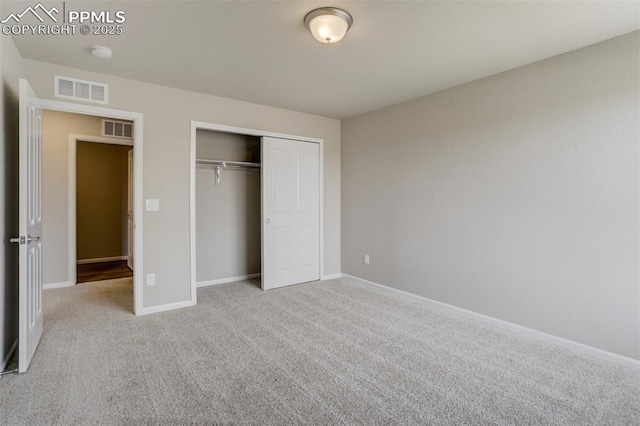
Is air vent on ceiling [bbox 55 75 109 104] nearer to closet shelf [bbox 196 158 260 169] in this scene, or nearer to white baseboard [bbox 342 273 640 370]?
closet shelf [bbox 196 158 260 169]

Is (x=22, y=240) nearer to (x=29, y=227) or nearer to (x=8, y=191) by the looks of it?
(x=29, y=227)

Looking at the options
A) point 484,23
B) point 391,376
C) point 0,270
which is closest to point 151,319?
point 0,270

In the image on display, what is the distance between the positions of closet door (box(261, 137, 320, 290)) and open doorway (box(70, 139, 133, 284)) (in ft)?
10.6

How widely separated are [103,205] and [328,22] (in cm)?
627

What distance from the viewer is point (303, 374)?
7.55 feet

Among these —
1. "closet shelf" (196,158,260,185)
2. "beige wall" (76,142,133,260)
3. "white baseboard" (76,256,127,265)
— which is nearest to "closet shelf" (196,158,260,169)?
"closet shelf" (196,158,260,185)

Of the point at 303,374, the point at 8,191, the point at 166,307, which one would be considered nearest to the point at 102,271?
the point at 166,307

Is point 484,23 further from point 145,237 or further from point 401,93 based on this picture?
point 145,237

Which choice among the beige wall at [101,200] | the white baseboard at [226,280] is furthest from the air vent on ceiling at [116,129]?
the white baseboard at [226,280]

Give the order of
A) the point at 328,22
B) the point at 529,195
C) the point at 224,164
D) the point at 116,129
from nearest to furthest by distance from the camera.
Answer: the point at 328,22
the point at 529,195
the point at 224,164
the point at 116,129

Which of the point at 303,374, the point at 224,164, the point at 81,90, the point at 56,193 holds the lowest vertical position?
the point at 303,374

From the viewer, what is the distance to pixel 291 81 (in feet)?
11.2

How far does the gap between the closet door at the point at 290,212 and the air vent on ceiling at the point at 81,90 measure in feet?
5.95

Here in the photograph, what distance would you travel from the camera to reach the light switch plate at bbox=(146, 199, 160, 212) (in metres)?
3.49
